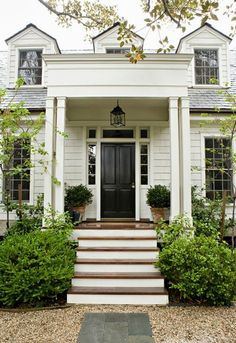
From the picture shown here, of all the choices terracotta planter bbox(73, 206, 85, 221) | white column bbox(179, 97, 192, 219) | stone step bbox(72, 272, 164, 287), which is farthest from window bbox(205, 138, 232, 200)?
stone step bbox(72, 272, 164, 287)

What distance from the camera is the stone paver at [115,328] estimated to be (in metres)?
3.34

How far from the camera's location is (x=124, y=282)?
15.5 ft

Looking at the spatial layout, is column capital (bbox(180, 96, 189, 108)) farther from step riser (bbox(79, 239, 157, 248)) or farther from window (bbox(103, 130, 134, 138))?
step riser (bbox(79, 239, 157, 248))

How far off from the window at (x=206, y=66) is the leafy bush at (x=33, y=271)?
6609mm

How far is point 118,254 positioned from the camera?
5238mm

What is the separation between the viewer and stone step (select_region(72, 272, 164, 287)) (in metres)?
4.69

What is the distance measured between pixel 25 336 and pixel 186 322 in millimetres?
2102

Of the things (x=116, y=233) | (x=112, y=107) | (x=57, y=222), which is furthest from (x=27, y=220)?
(x=112, y=107)

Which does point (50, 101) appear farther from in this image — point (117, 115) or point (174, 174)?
point (174, 174)

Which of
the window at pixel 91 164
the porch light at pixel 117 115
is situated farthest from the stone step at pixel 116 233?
the porch light at pixel 117 115

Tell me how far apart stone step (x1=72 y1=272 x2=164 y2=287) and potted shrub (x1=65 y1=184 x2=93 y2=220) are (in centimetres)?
228

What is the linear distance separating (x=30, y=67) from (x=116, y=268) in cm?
665

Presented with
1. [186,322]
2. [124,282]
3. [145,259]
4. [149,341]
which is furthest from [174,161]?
[149,341]

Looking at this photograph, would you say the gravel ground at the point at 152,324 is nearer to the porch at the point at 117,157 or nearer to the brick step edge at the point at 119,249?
the brick step edge at the point at 119,249
